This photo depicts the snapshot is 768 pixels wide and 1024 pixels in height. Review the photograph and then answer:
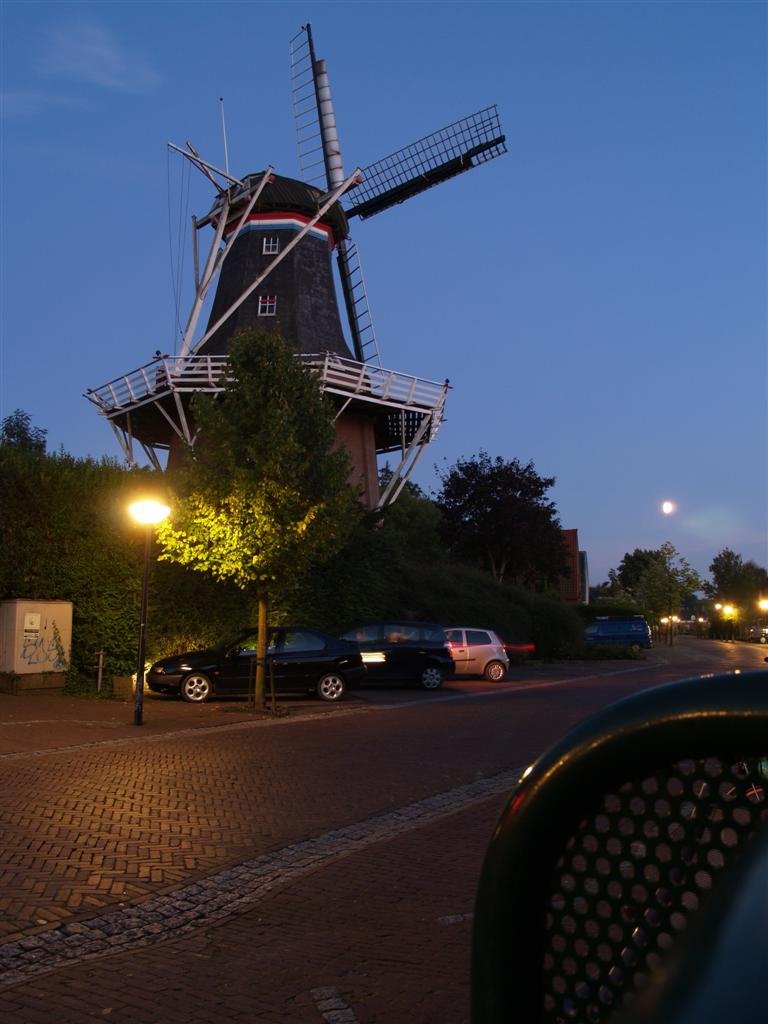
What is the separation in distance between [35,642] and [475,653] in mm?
12074

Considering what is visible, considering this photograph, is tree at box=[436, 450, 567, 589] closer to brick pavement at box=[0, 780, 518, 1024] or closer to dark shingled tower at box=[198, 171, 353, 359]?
dark shingled tower at box=[198, 171, 353, 359]

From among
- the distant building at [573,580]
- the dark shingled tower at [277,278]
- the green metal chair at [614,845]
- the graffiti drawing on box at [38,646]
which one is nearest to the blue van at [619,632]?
the distant building at [573,580]

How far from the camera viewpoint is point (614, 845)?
0.83 metres

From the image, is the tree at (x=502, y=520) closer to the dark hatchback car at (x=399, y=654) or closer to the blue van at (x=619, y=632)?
the blue van at (x=619, y=632)

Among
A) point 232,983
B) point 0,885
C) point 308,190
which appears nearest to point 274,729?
point 0,885

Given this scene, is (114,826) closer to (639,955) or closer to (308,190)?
(639,955)

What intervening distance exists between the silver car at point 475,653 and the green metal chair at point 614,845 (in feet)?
84.6

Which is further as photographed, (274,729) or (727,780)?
(274,729)

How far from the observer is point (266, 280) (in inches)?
1242

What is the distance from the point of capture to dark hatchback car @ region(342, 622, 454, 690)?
2308 centimetres

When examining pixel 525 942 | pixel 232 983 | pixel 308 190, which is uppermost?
pixel 308 190

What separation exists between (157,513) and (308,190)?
20201mm

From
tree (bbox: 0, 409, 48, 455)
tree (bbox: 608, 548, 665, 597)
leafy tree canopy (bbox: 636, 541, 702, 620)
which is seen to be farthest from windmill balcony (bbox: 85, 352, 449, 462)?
tree (bbox: 608, 548, 665, 597)

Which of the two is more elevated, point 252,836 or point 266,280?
point 266,280
